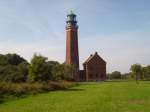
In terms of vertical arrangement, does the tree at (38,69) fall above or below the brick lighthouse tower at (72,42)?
below

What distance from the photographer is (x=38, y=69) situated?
41938 millimetres

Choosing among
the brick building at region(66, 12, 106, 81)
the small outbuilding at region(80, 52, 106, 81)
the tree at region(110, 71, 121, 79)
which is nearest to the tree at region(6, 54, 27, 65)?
the brick building at region(66, 12, 106, 81)

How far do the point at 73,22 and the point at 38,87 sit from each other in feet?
218

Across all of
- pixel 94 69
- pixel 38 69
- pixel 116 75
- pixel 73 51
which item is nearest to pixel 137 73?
pixel 73 51

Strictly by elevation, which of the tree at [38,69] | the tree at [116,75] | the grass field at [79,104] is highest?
the tree at [116,75]

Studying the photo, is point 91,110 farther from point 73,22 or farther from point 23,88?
point 73,22

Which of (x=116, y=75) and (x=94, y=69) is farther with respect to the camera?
(x=116, y=75)

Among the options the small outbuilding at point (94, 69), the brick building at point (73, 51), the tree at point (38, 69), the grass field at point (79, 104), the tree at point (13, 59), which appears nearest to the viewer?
the grass field at point (79, 104)

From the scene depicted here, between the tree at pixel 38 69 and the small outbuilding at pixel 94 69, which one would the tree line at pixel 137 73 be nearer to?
the small outbuilding at pixel 94 69

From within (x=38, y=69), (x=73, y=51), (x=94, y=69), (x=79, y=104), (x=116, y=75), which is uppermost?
(x=73, y=51)

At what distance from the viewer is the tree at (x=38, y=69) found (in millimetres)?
41719

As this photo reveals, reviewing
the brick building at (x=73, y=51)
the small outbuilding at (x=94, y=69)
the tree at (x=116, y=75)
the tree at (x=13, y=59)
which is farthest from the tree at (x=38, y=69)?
the tree at (x=116, y=75)

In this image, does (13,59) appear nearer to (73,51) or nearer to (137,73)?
(73,51)

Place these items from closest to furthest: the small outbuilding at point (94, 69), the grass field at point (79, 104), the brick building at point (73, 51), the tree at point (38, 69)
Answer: the grass field at point (79, 104) < the tree at point (38, 69) < the brick building at point (73, 51) < the small outbuilding at point (94, 69)
